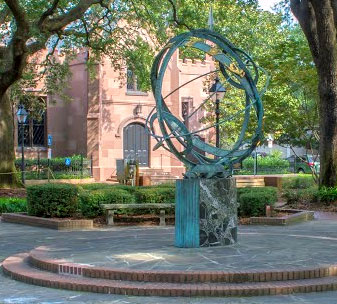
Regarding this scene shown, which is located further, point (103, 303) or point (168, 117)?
point (168, 117)

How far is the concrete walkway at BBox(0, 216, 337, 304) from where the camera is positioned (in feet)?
26.2

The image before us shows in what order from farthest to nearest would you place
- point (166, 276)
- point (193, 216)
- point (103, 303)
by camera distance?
point (193, 216) → point (166, 276) → point (103, 303)

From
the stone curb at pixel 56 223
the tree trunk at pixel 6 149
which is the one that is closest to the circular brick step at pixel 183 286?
Result: the stone curb at pixel 56 223

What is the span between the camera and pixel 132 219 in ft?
55.2

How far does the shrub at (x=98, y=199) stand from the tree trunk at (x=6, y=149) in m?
10.7

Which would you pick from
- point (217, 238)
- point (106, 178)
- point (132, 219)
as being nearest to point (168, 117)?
point (217, 238)

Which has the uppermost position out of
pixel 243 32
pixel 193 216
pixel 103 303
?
pixel 243 32

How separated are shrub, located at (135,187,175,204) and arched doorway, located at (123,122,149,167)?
20638 millimetres

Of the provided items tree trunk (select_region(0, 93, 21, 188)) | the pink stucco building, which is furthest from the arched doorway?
tree trunk (select_region(0, 93, 21, 188))

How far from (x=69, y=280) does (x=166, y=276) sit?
1.45 m

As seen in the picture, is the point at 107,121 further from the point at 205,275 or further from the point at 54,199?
the point at 205,275

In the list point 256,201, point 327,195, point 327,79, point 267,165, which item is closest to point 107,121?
point 267,165

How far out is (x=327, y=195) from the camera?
66.6ft

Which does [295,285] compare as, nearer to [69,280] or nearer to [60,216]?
[69,280]
